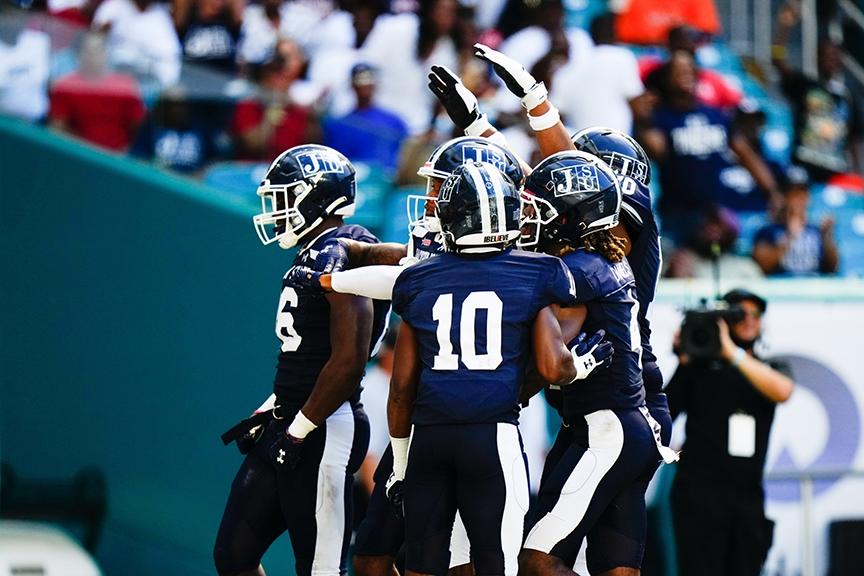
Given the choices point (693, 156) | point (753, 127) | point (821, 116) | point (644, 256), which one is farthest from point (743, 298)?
point (821, 116)

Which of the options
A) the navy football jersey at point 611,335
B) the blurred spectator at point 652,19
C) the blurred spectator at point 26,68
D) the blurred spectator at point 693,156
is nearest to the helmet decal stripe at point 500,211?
the navy football jersey at point 611,335

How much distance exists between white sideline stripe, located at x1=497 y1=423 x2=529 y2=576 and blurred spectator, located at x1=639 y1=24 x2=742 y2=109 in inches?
273

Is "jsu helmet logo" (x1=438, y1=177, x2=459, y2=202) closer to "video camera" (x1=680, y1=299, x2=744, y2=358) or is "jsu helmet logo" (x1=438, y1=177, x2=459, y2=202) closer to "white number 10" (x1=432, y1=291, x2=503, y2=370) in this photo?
"white number 10" (x1=432, y1=291, x2=503, y2=370)

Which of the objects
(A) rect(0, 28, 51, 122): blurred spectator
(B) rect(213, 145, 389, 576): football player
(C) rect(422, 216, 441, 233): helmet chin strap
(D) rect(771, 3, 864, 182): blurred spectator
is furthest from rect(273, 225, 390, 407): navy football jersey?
(D) rect(771, 3, 864, 182): blurred spectator

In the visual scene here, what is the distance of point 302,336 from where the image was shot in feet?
20.1

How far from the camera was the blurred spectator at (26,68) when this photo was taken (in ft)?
28.5

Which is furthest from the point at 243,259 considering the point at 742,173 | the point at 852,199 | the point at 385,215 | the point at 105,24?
the point at 852,199

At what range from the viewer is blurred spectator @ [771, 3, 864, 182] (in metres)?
12.8

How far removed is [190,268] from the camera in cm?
855

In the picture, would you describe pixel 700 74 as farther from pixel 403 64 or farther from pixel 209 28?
pixel 209 28

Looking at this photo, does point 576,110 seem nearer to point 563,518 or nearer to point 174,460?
point 174,460

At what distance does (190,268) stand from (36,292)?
3.35 ft

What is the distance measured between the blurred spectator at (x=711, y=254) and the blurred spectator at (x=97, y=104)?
3.52 m

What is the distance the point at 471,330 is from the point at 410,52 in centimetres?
633
